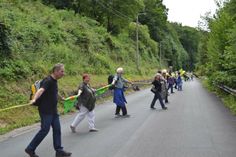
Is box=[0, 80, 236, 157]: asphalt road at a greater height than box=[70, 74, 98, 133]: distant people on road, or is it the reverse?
box=[70, 74, 98, 133]: distant people on road

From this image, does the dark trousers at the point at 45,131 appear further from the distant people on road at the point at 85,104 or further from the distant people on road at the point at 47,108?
the distant people on road at the point at 85,104

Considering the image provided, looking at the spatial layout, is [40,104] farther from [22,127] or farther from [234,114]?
[234,114]

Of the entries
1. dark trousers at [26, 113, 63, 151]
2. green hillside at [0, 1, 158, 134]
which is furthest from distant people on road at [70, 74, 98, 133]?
dark trousers at [26, 113, 63, 151]

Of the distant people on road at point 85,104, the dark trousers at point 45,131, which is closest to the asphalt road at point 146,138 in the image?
the distant people on road at point 85,104

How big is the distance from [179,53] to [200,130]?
11770 centimetres

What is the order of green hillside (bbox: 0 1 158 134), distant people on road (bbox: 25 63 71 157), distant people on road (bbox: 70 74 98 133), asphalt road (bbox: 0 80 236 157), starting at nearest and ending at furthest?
distant people on road (bbox: 25 63 71 157) < asphalt road (bbox: 0 80 236 157) < distant people on road (bbox: 70 74 98 133) < green hillside (bbox: 0 1 158 134)

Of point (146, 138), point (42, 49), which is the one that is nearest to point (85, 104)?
point (146, 138)

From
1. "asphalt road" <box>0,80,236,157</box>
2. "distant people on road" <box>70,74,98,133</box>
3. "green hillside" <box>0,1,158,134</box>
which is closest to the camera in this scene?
"asphalt road" <box>0,80,236,157</box>

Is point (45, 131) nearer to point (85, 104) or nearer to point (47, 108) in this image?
point (47, 108)

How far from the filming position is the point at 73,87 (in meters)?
24.7

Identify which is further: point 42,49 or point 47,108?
point 42,49

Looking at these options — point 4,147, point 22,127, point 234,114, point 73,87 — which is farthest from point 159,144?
point 73,87

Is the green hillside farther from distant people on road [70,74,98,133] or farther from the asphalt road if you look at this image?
the asphalt road

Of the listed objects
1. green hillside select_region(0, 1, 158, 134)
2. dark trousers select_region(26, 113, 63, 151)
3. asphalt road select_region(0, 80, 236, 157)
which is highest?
green hillside select_region(0, 1, 158, 134)
